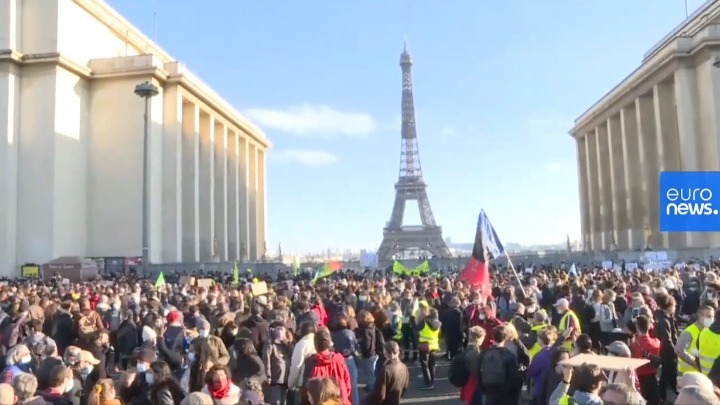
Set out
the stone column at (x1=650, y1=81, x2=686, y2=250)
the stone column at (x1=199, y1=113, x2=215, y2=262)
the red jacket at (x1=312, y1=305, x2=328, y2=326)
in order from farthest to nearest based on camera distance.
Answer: the stone column at (x1=199, y1=113, x2=215, y2=262) < the stone column at (x1=650, y1=81, x2=686, y2=250) < the red jacket at (x1=312, y1=305, x2=328, y2=326)

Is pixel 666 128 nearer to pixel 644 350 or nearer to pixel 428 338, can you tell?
pixel 428 338

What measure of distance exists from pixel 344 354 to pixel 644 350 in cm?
360

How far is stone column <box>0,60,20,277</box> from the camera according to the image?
38562 mm

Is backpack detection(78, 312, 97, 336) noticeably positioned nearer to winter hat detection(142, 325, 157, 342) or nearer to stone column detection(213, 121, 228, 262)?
winter hat detection(142, 325, 157, 342)

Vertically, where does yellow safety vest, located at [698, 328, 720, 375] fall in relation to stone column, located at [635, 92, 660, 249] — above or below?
below

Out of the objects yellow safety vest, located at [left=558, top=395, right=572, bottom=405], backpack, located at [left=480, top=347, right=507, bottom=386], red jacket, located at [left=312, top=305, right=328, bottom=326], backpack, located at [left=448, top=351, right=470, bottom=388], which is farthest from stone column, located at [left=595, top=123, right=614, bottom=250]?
yellow safety vest, located at [left=558, top=395, right=572, bottom=405]

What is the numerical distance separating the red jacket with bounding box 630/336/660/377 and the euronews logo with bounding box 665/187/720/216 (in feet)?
5.49

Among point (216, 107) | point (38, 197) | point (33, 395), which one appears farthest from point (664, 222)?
point (216, 107)

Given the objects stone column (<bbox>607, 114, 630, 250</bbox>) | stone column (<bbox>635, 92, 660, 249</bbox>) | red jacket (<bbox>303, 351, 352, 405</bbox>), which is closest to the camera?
red jacket (<bbox>303, 351, 352, 405</bbox>)

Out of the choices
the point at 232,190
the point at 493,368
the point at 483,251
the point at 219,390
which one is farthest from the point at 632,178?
the point at 219,390

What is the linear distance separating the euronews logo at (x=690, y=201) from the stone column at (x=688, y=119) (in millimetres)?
40604

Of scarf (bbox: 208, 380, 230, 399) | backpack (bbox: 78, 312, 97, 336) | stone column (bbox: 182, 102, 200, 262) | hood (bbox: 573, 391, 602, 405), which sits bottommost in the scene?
hood (bbox: 573, 391, 602, 405)

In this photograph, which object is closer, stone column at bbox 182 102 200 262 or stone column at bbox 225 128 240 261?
stone column at bbox 182 102 200 262

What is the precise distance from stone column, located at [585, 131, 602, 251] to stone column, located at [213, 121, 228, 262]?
114 feet
